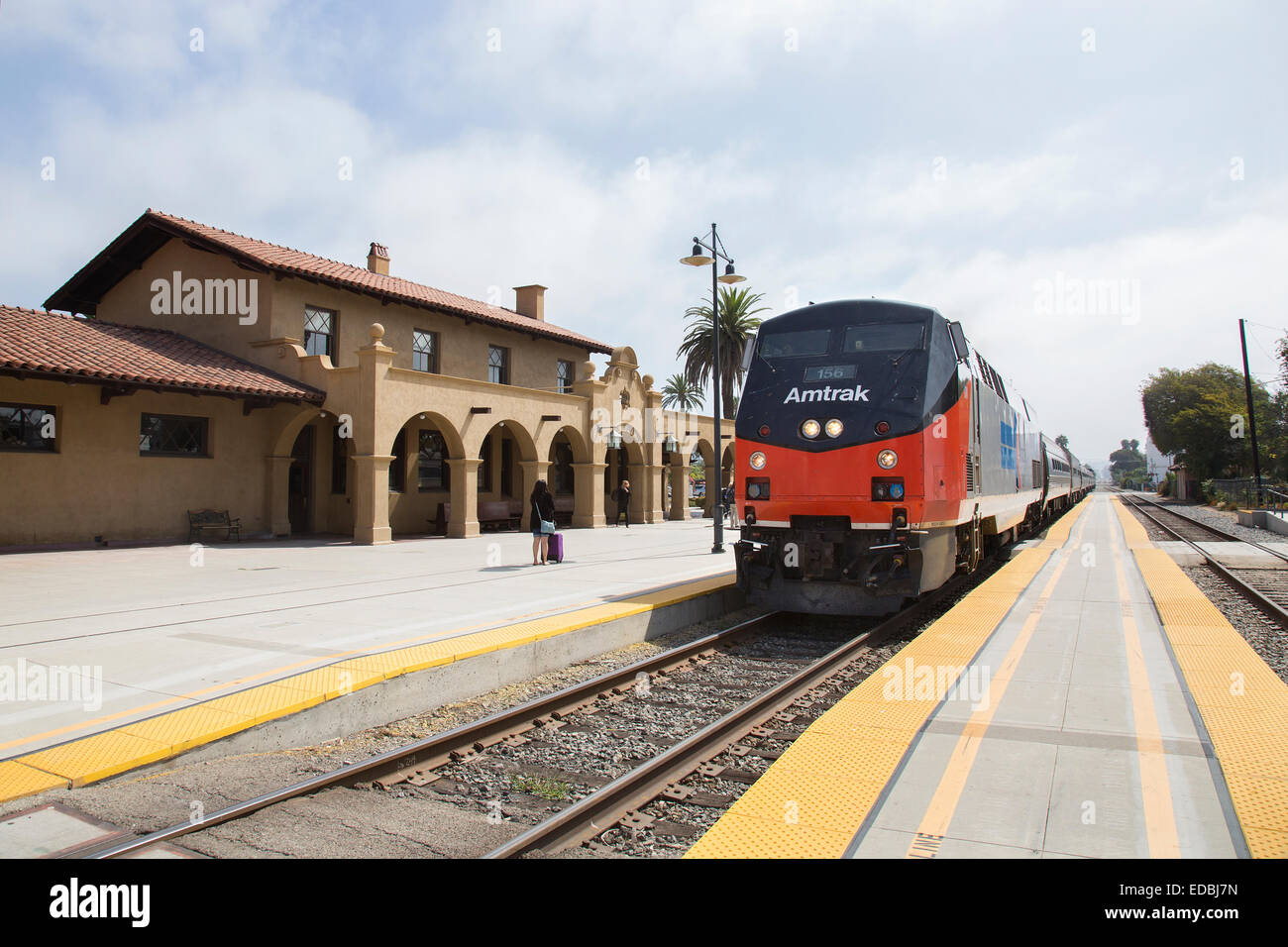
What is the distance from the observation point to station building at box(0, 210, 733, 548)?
54.4 ft

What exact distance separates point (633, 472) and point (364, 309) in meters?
11.0

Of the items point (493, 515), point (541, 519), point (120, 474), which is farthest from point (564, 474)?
point (541, 519)

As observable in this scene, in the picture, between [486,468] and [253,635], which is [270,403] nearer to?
[486,468]

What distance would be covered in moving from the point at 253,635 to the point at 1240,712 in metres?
8.30

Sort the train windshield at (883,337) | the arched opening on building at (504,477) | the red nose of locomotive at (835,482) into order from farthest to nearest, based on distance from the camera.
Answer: the arched opening on building at (504,477) → the train windshield at (883,337) → the red nose of locomotive at (835,482)

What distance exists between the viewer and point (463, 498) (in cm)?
2155

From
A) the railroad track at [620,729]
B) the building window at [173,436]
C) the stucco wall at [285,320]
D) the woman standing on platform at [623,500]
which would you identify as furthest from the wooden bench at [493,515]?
the railroad track at [620,729]

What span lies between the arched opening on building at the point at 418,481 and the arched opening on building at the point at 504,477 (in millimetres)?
1311

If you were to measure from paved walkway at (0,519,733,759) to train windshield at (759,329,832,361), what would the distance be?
3.69 meters

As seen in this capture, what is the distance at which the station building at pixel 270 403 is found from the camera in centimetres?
1658

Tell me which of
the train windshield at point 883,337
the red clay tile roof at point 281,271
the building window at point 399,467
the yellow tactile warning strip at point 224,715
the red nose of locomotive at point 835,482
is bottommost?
the yellow tactile warning strip at point 224,715

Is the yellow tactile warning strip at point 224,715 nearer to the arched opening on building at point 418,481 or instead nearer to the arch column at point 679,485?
the arched opening on building at point 418,481

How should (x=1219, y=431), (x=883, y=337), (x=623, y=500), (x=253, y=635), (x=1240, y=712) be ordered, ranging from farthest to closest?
1. (x=1219, y=431)
2. (x=623, y=500)
3. (x=883, y=337)
4. (x=253, y=635)
5. (x=1240, y=712)
